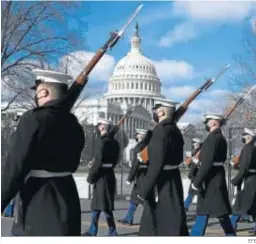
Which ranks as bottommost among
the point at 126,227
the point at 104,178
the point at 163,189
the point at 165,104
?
the point at 126,227

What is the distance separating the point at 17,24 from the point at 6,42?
792mm

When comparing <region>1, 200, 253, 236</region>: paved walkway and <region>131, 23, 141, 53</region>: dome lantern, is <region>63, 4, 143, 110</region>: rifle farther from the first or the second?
<region>1, 200, 253, 236</region>: paved walkway

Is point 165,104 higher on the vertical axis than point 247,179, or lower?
higher

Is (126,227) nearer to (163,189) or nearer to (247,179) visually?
(247,179)

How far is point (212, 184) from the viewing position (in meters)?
7.59

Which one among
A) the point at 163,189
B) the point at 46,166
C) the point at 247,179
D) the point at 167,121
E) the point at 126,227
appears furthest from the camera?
the point at 126,227

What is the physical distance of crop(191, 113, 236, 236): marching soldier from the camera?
7449mm

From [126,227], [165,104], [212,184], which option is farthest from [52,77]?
[126,227]

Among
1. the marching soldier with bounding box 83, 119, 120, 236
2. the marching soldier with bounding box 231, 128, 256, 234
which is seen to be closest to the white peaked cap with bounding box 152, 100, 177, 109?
Result: the marching soldier with bounding box 83, 119, 120, 236

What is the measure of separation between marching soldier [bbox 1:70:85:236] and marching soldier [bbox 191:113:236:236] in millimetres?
3079

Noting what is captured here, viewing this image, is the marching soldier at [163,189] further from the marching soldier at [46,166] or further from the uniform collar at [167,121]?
the marching soldier at [46,166]

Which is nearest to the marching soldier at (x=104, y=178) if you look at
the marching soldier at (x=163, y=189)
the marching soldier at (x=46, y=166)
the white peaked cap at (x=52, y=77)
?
the marching soldier at (x=163, y=189)

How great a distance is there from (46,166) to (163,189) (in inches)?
82.9

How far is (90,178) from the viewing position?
8734 millimetres
